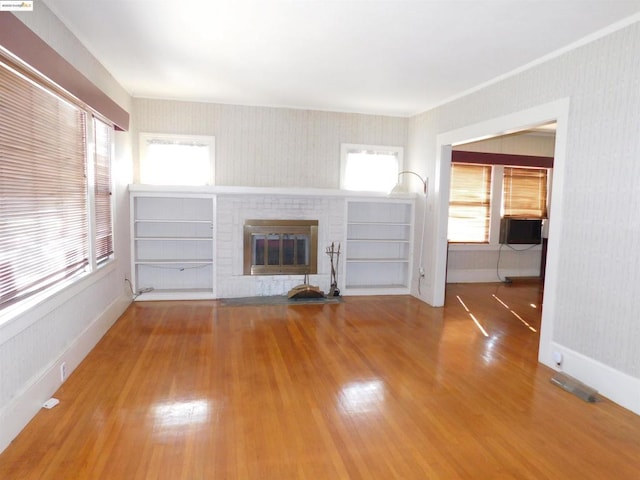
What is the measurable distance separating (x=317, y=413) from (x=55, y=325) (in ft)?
6.78

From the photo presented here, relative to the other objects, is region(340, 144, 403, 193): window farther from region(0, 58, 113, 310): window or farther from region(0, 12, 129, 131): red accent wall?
region(0, 58, 113, 310): window

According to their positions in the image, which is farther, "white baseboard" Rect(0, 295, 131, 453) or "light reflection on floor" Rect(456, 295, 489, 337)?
"light reflection on floor" Rect(456, 295, 489, 337)

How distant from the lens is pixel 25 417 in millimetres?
2432

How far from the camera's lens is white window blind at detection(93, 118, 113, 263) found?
4000 mm

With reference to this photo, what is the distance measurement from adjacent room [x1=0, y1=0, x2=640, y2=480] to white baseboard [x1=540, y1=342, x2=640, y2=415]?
15 millimetres

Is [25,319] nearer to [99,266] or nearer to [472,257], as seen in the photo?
[99,266]

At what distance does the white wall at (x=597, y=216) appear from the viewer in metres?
2.84

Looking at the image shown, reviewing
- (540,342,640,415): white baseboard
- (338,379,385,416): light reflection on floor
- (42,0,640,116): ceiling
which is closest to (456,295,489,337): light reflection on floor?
(540,342,640,415): white baseboard

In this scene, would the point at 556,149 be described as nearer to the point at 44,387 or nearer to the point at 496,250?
the point at 496,250

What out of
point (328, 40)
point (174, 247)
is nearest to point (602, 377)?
point (328, 40)

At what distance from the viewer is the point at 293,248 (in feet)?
19.4

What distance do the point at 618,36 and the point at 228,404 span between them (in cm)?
391

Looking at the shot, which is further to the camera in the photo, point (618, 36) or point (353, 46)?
point (353, 46)

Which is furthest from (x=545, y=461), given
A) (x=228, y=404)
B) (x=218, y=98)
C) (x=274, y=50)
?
(x=218, y=98)
